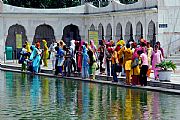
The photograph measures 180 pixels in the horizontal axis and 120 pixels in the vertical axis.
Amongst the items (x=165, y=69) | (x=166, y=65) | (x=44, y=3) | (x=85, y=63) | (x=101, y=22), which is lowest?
(x=165, y=69)

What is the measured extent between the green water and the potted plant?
1419 millimetres

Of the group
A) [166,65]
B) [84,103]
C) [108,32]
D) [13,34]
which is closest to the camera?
[84,103]

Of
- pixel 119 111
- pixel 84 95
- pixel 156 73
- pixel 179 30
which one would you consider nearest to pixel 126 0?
pixel 179 30

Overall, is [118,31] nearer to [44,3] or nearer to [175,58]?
[175,58]

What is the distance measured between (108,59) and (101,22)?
20099mm

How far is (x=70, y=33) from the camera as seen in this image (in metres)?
48.3

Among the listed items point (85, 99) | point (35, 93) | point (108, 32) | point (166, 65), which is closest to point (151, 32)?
point (108, 32)

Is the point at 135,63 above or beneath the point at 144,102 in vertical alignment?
above

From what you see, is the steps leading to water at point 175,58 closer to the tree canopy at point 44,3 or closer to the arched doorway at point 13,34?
the arched doorway at point 13,34

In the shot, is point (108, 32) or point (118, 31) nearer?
point (118, 31)

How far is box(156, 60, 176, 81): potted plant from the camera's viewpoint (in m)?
20.8

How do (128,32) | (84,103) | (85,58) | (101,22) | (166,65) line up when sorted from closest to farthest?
1. (84,103)
2. (166,65)
3. (85,58)
4. (128,32)
5. (101,22)

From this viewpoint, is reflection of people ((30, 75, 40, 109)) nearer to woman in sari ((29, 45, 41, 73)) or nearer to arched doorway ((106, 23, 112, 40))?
woman in sari ((29, 45, 41, 73))

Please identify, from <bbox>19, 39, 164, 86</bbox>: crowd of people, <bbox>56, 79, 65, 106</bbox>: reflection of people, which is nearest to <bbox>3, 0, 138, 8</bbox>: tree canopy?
<bbox>19, 39, 164, 86</bbox>: crowd of people
